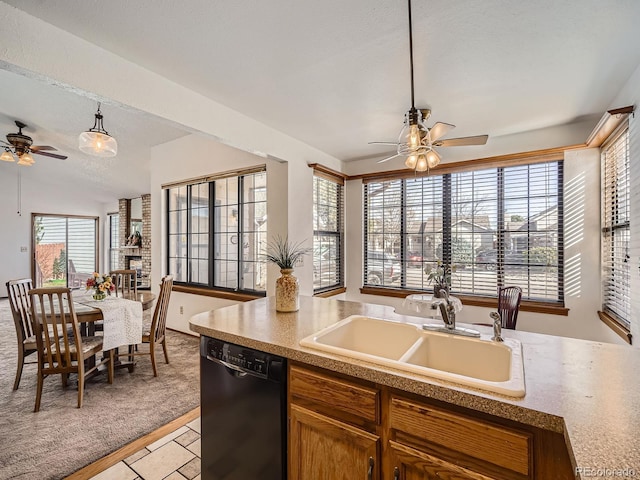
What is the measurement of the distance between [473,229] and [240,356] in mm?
3216

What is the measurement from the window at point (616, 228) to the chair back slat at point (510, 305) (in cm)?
72

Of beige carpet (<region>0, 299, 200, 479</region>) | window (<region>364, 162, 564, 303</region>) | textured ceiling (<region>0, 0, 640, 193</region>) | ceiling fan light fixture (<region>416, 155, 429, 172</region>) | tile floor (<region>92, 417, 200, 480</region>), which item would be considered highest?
textured ceiling (<region>0, 0, 640, 193</region>)

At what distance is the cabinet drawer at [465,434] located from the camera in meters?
0.85

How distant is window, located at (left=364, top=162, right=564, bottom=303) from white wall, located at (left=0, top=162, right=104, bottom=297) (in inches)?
315

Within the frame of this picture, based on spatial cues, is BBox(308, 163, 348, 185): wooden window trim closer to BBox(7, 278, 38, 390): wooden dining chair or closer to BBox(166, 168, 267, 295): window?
BBox(166, 168, 267, 295): window

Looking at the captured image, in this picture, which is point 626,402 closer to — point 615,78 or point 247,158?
point 615,78

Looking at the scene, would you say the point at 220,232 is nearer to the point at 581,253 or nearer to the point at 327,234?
the point at 327,234

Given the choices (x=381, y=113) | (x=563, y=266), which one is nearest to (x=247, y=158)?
(x=381, y=113)

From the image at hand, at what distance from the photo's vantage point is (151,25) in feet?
5.64

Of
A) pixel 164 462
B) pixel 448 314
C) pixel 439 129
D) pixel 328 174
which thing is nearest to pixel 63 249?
pixel 328 174

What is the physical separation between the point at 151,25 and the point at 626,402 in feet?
8.70

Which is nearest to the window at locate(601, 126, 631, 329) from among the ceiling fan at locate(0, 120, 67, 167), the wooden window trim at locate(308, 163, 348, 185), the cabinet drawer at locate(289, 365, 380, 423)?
the cabinet drawer at locate(289, 365, 380, 423)

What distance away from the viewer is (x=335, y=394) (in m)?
1.19

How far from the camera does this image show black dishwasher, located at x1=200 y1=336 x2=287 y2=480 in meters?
1.34
